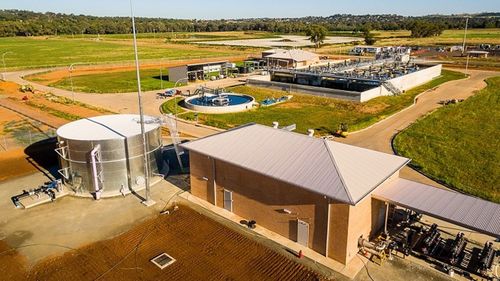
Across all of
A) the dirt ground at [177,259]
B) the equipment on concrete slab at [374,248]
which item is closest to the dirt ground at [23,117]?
the dirt ground at [177,259]

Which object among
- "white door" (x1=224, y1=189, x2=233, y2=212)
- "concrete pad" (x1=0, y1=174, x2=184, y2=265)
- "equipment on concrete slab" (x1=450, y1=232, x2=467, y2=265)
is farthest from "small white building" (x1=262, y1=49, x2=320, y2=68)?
"equipment on concrete slab" (x1=450, y1=232, x2=467, y2=265)

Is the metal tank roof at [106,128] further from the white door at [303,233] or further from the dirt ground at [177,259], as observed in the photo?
the white door at [303,233]

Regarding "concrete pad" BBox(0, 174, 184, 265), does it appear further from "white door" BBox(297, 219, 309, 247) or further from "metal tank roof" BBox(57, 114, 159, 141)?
"white door" BBox(297, 219, 309, 247)

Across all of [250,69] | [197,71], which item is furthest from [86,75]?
[250,69]

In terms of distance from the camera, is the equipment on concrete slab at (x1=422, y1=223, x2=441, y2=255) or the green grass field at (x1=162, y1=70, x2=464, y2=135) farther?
the green grass field at (x1=162, y1=70, x2=464, y2=135)

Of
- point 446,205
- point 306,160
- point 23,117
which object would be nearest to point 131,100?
point 23,117
